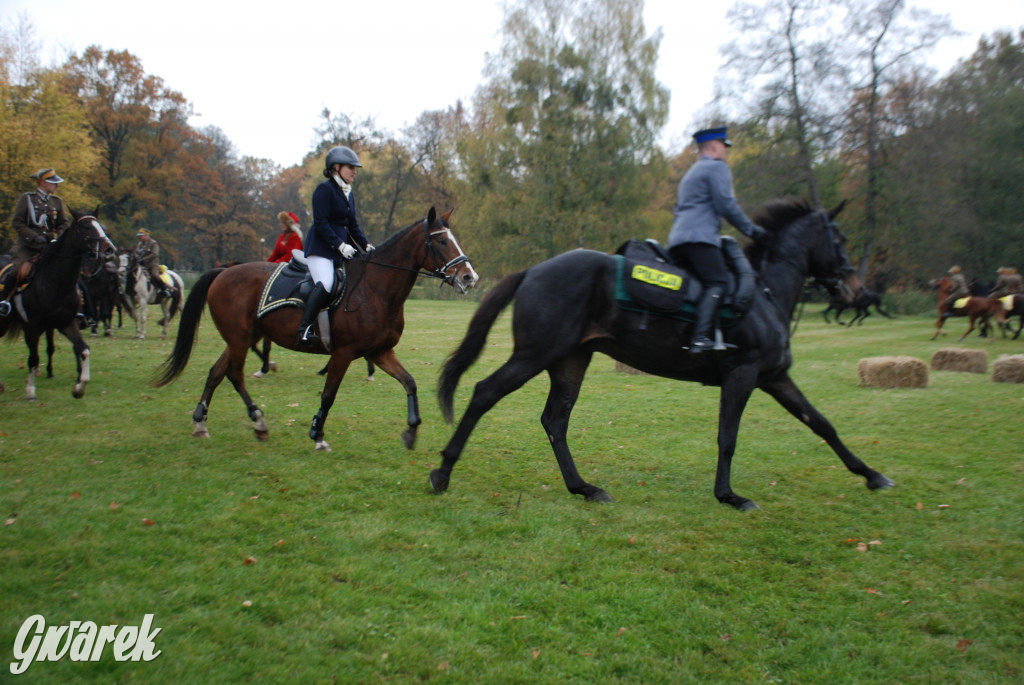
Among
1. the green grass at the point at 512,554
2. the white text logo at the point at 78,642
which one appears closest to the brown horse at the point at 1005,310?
the green grass at the point at 512,554

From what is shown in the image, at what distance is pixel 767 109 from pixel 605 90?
9.34 meters

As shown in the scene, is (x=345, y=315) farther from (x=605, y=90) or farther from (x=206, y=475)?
(x=605, y=90)

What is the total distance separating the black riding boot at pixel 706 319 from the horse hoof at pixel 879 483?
209 cm

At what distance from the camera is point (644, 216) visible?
38.6 m

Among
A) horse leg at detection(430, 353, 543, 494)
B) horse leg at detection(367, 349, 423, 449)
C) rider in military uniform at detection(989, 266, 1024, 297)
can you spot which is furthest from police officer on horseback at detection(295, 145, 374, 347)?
rider in military uniform at detection(989, 266, 1024, 297)

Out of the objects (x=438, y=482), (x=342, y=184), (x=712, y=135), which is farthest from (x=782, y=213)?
(x=342, y=184)

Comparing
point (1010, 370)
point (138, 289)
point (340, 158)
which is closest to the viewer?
point (340, 158)

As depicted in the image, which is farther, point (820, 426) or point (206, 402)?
point (206, 402)

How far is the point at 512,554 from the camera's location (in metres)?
4.57

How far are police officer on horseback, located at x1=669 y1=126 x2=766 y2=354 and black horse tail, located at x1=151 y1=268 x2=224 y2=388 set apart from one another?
5904 millimetres

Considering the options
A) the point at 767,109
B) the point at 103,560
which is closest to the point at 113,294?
the point at 103,560

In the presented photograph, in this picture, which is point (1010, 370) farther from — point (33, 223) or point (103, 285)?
point (103, 285)

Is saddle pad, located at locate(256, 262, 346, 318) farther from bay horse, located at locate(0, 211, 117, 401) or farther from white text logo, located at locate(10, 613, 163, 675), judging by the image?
white text logo, located at locate(10, 613, 163, 675)

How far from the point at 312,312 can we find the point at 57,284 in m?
5.46
